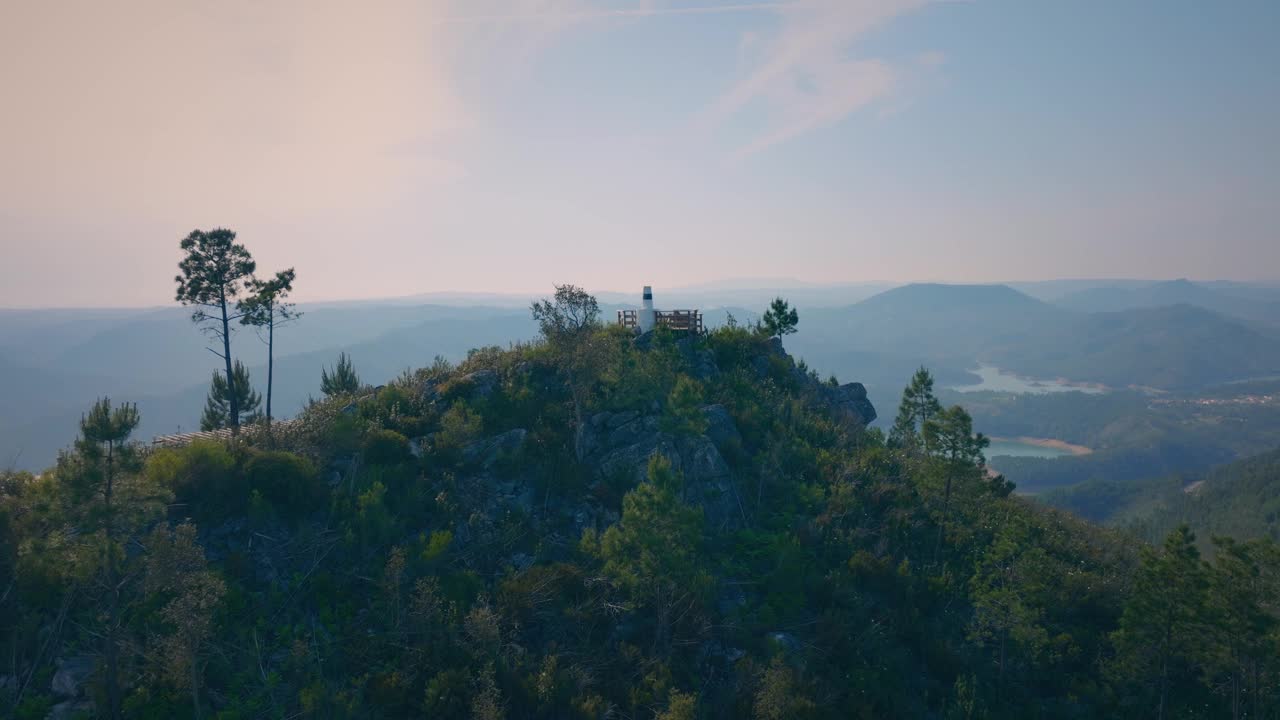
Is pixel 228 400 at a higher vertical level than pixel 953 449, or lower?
lower

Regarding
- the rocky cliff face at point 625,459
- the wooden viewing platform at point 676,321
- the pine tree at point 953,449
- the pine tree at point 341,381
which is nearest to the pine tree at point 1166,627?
the pine tree at point 953,449

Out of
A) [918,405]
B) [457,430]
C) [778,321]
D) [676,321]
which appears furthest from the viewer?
[778,321]

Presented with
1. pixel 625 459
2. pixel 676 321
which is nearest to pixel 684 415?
pixel 625 459

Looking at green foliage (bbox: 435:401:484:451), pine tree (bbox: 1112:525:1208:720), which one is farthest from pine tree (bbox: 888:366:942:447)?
green foliage (bbox: 435:401:484:451)

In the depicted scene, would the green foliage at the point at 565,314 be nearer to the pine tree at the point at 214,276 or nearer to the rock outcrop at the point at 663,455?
the rock outcrop at the point at 663,455

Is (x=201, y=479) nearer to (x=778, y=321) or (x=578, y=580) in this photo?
(x=578, y=580)

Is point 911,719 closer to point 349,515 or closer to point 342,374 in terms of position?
point 349,515
